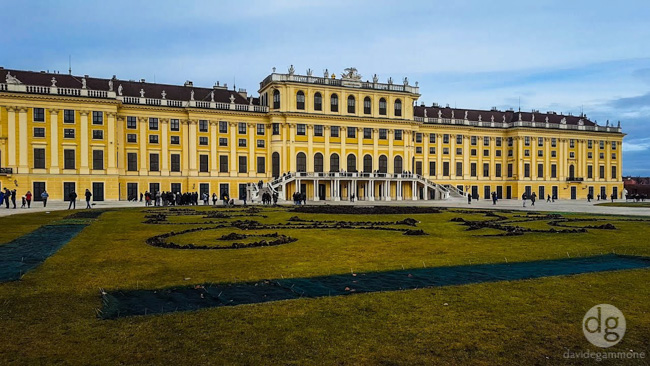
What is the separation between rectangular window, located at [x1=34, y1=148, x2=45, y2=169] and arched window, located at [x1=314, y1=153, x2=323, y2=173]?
3983cm

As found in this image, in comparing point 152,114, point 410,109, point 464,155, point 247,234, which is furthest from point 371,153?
point 247,234

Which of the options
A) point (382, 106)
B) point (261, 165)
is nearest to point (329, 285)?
point (261, 165)

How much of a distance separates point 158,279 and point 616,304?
1012cm

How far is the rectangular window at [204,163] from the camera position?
2955 inches

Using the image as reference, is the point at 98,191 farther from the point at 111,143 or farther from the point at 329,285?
the point at 329,285

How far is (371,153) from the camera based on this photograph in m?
83.4

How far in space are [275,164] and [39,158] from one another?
111 ft

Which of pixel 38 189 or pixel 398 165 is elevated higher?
pixel 398 165

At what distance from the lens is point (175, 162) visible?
73.9 m

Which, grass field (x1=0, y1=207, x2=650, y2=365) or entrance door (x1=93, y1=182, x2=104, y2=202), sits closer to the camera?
grass field (x1=0, y1=207, x2=650, y2=365)

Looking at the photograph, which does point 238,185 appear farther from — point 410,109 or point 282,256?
point 282,256

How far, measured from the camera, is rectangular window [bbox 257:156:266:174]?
78.7 meters

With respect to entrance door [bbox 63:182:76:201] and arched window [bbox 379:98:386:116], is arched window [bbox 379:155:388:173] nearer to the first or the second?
arched window [bbox 379:98:386:116]

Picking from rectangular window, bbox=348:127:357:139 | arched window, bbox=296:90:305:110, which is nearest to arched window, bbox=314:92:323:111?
arched window, bbox=296:90:305:110
